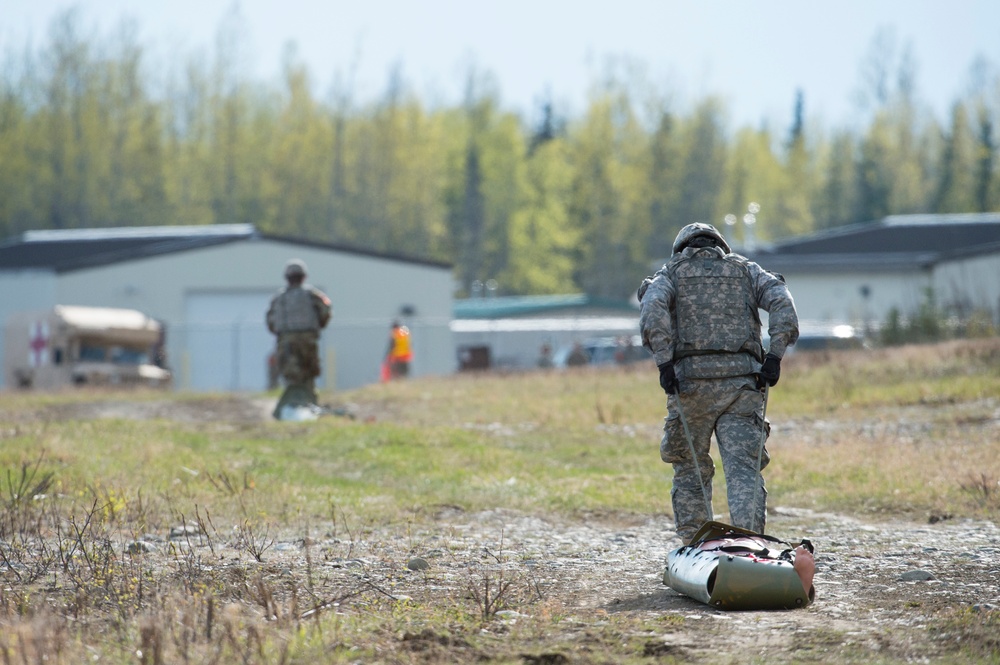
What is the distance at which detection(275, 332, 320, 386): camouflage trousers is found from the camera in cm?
1672

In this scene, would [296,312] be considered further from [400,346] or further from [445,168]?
[445,168]

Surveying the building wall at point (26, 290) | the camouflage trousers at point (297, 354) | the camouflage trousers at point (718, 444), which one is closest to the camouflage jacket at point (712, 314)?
the camouflage trousers at point (718, 444)

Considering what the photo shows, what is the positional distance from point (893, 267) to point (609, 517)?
37.7 m

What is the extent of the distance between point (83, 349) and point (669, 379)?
81.3 ft

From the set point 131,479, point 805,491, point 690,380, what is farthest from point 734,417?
point 131,479

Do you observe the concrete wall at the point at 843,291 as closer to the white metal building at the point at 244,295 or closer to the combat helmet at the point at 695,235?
the white metal building at the point at 244,295

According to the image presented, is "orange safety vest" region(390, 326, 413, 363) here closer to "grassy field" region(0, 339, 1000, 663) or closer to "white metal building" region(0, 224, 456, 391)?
"white metal building" region(0, 224, 456, 391)

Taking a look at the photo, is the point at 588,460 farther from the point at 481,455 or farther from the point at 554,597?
the point at 554,597

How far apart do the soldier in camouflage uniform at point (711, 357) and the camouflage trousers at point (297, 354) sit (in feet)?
32.2

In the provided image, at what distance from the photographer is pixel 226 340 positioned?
38.8m

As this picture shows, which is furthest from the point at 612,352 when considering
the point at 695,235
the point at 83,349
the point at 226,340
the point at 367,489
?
the point at 695,235

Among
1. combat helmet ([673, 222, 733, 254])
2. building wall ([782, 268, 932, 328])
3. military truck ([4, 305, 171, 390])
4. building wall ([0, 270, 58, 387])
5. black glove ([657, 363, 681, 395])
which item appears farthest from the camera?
building wall ([782, 268, 932, 328])

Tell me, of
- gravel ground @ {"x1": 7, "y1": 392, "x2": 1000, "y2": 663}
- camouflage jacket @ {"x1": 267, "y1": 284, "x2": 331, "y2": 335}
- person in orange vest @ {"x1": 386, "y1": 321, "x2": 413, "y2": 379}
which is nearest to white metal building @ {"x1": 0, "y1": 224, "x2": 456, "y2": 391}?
person in orange vest @ {"x1": 386, "y1": 321, "x2": 413, "y2": 379}

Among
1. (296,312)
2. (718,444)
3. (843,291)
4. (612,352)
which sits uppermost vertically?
(843,291)
